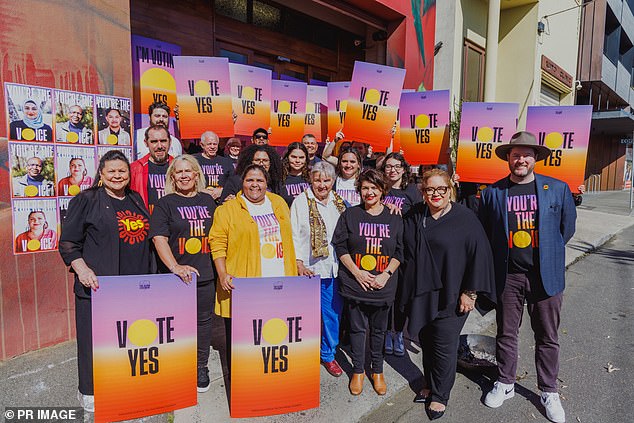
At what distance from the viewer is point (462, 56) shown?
9.91 meters

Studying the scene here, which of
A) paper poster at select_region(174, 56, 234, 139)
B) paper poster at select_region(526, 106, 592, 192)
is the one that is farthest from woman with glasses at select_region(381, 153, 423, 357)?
paper poster at select_region(174, 56, 234, 139)

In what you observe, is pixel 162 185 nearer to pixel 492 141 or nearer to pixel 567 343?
pixel 492 141

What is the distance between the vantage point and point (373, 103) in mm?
5117

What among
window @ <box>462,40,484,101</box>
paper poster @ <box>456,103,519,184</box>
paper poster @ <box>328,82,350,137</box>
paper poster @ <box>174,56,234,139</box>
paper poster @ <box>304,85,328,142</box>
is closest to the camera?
paper poster @ <box>456,103,519,184</box>

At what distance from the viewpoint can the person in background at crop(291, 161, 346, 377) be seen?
11.3ft

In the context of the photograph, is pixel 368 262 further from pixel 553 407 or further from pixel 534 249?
pixel 553 407

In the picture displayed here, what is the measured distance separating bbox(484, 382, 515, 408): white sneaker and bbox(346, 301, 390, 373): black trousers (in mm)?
908

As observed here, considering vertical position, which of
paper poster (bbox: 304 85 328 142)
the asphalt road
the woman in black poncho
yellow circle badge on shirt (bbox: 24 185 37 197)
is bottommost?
the asphalt road

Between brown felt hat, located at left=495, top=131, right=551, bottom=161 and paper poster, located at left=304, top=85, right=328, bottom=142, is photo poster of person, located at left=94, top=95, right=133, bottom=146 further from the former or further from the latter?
brown felt hat, located at left=495, top=131, right=551, bottom=161

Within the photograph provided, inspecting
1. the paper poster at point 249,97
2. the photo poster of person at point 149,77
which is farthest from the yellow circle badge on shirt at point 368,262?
the photo poster of person at point 149,77

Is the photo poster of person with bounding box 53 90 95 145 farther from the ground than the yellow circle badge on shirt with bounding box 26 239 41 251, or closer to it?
farther from the ground

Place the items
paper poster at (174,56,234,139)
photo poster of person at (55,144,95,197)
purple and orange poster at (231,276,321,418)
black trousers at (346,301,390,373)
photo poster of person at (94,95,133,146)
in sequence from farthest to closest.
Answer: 1. paper poster at (174,56,234,139)
2. photo poster of person at (94,95,133,146)
3. photo poster of person at (55,144,95,197)
4. black trousers at (346,301,390,373)
5. purple and orange poster at (231,276,321,418)

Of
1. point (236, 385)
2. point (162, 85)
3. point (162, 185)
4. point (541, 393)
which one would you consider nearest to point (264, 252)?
point (236, 385)

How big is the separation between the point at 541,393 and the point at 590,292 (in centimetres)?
406
